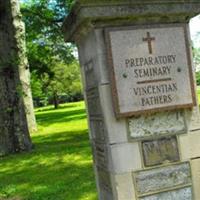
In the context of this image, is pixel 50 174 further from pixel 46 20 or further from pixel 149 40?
pixel 46 20

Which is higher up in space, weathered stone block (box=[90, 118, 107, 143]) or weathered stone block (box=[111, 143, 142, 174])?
weathered stone block (box=[90, 118, 107, 143])

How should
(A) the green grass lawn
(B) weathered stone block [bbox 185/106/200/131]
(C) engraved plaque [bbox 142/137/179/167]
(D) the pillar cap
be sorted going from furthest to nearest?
(A) the green grass lawn → (B) weathered stone block [bbox 185/106/200/131] → (C) engraved plaque [bbox 142/137/179/167] → (D) the pillar cap

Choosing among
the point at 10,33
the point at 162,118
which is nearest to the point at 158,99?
the point at 162,118

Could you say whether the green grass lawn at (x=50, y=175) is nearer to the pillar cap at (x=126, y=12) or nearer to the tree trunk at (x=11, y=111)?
the tree trunk at (x=11, y=111)

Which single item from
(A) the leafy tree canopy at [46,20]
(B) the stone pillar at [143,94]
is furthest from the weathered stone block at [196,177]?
A: (A) the leafy tree canopy at [46,20]

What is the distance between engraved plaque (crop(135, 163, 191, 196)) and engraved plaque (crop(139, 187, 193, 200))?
0.06 metres

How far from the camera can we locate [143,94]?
4.93 meters

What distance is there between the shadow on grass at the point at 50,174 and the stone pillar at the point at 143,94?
293 centimetres

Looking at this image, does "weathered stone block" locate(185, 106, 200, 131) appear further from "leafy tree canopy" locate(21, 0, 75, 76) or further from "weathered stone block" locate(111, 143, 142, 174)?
"leafy tree canopy" locate(21, 0, 75, 76)

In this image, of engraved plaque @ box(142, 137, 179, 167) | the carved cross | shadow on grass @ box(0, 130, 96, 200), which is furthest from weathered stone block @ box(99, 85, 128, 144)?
shadow on grass @ box(0, 130, 96, 200)

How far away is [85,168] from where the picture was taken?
10414mm

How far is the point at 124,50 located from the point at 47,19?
16.2m

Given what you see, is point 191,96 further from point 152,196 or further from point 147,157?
point 152,196

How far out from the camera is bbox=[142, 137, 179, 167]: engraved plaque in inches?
198
